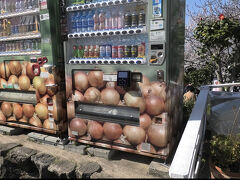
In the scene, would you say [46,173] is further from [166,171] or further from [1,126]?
[1,126]

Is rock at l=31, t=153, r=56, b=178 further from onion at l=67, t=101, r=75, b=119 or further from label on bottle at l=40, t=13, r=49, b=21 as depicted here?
label on bottle at l=40, t=13, r=49, b=21

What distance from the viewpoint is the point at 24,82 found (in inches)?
161

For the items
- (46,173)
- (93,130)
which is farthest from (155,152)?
(46,173)

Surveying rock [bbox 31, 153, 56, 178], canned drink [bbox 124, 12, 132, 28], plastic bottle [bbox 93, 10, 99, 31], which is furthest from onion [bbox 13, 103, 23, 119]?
canned drink [bbox 124, 12, 132, 28]

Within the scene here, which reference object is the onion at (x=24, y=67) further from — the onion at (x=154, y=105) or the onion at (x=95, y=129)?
the onion at (x=154, y=105)

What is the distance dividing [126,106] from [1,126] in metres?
3.36

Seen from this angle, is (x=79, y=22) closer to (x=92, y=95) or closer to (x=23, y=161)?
(x=92, y=95)

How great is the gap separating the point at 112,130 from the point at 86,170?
31.1 inches

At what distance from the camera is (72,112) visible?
3697mm

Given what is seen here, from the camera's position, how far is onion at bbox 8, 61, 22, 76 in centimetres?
412

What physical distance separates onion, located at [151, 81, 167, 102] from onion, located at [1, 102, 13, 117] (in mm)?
3348

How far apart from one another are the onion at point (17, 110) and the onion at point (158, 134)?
2903 millimetres

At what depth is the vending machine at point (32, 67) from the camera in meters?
3.70

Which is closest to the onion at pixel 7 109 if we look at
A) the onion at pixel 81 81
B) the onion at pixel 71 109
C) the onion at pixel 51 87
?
the onion at pixel 51 87
